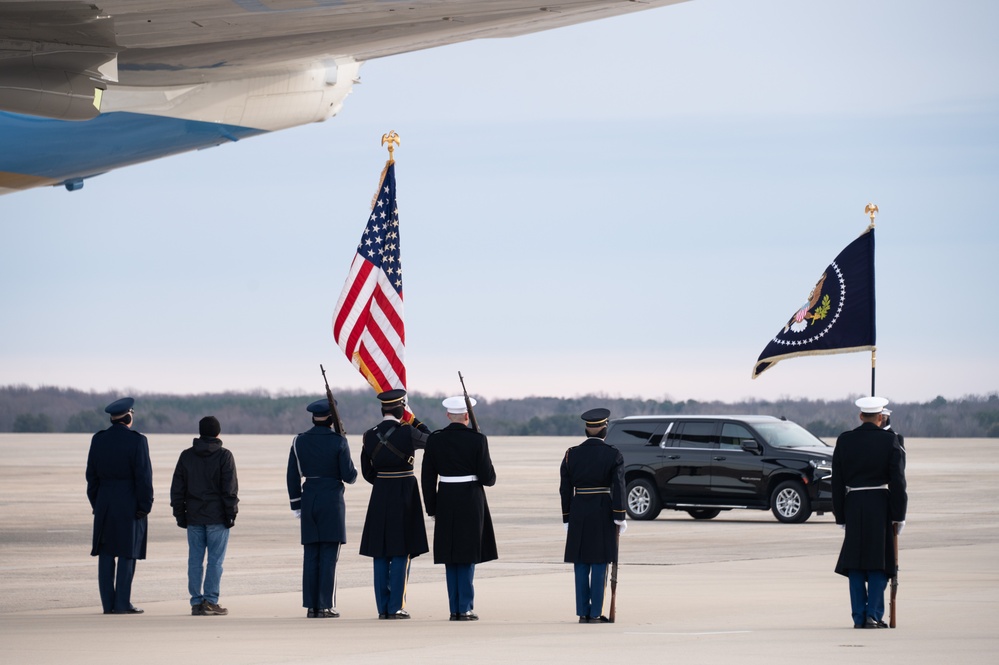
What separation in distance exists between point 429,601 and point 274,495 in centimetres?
1848

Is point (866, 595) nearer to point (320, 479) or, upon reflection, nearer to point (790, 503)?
point (320, 479)

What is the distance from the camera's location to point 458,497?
43.2ft

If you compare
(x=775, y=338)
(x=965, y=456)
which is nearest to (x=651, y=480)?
(x=775, y=338)

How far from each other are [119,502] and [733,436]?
14.1m

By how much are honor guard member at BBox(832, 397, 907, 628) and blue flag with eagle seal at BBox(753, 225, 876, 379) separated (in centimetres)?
509

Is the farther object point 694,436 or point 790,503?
point 694,436

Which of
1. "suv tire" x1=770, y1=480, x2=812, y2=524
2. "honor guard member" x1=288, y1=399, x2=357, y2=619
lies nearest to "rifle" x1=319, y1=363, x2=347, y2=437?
"honor guard member" x1=288, y1=399, x2=357, y2=619

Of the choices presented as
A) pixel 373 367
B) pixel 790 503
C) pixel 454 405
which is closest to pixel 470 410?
pixel 454 405

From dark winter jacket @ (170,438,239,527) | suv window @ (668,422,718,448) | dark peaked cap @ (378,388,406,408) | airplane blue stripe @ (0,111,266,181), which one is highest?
airplane blue stripe @ (0,111,266,181)

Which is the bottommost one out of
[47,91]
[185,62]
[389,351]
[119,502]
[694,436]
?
[119,502]

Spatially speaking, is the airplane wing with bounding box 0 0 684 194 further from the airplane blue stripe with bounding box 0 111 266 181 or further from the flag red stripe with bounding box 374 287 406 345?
the flag red stripe with bounding box 374 287 406 345

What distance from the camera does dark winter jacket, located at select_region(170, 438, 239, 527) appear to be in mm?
13516

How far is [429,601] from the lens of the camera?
14430 mm

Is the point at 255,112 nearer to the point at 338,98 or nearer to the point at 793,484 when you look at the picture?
the point at 338,98
